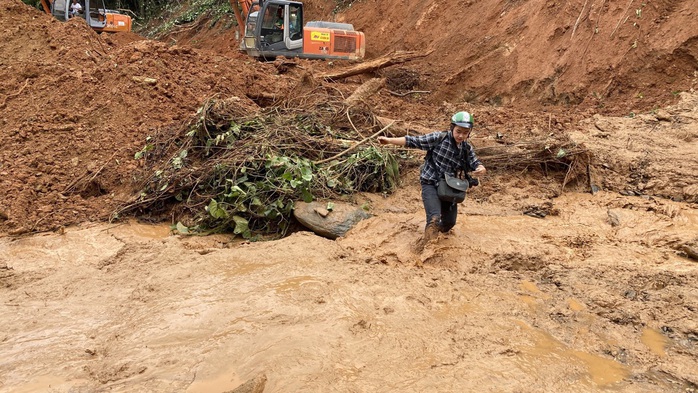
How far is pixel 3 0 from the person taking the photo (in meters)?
10.4

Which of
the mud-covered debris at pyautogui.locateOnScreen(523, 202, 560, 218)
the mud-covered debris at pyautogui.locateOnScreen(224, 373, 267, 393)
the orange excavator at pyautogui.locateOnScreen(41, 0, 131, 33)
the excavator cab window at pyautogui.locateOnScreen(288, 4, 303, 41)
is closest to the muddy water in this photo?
the mud-covered debris at pyautogui.locateOnScreen(224, 373, 267, 393)

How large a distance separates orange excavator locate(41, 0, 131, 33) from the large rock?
13.5 m

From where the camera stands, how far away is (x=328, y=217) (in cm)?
579

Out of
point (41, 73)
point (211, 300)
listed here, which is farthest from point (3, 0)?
point (211, 300)

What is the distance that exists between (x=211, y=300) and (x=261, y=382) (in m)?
1.35

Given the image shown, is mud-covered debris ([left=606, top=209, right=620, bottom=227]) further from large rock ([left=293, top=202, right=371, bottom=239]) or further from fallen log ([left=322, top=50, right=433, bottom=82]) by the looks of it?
fallen log ([left=322, top=50, right=433, bottom=82])

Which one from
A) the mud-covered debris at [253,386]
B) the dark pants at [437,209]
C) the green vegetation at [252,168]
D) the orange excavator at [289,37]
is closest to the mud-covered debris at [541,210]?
the dark pants at [437,209]

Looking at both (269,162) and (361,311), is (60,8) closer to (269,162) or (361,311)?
(269,162)

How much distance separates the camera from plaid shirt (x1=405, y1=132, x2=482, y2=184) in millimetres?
5047

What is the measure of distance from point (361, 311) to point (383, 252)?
4.34 ft

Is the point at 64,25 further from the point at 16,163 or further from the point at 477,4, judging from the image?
the point at 477,4

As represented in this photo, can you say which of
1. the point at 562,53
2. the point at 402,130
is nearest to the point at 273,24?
the point at 562,53

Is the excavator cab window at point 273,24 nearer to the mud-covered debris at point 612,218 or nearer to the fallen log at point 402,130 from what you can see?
the fallen log at point 402,130

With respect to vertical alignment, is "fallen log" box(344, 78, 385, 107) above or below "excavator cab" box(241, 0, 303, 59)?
below
